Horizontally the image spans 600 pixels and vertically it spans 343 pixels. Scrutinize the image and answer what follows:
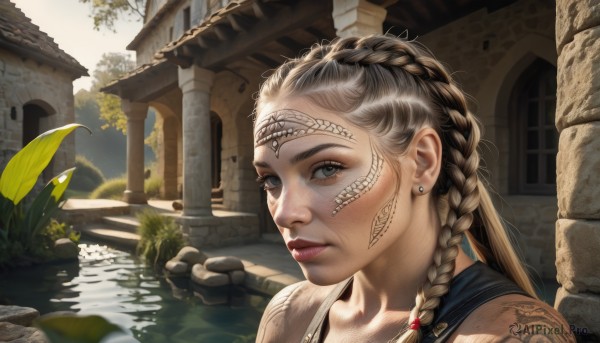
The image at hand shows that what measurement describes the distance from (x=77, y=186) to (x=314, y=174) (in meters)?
28.9

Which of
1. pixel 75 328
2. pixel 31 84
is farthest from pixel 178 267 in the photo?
pixel 31 84

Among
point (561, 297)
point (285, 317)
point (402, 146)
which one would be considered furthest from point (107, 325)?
point (561, 297)

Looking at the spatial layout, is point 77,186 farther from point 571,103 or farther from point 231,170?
point 571,103

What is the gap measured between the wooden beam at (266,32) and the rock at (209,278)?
318cm

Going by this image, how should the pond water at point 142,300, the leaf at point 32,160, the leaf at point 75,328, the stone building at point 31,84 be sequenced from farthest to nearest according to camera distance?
the stone building at point 31,84
the leaf at point 32,160
the pond water at point 142,300
the leaf at point 75,328

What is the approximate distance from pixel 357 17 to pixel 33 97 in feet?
29.9

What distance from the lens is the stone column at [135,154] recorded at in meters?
Answer: 11.8

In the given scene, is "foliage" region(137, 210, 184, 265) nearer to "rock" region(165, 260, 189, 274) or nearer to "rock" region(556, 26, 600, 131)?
"rock" region(165, 260, 189, 274)

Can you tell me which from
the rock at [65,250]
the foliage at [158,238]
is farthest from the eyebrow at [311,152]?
the rock at [65,250]

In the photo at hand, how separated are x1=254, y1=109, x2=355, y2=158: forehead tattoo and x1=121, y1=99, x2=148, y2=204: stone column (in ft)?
37.5

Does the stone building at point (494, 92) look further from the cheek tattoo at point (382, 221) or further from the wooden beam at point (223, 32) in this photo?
the cheek tattoo at point (382, 221)

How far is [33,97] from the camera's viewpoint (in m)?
10.6

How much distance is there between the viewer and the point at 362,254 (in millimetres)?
1046

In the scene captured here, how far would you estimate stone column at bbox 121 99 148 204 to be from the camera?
1183cm
